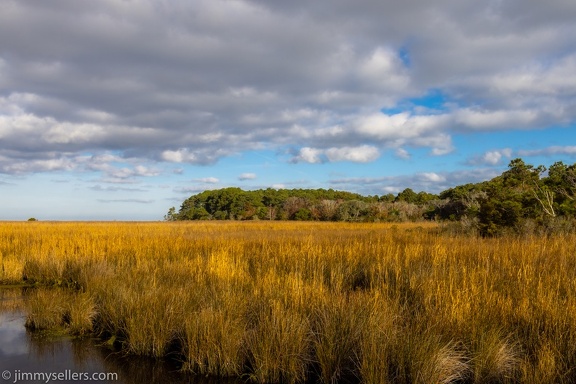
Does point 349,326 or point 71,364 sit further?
point 71,364

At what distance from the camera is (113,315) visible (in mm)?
6367

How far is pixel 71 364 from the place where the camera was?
18.0 feet

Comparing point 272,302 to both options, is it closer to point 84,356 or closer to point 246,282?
point 246,282

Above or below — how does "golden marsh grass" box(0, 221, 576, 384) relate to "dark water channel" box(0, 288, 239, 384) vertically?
above

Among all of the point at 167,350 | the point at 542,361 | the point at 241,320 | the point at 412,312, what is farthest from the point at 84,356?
the point at 542,361

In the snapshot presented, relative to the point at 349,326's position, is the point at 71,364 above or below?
below

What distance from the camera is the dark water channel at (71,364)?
16.6ft

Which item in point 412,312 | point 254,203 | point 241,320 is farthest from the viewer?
point 254,203

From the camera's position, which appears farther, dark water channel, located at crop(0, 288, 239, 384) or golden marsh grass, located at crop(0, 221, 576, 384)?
dark water channel, located at crop(0, 288, 239, 384)

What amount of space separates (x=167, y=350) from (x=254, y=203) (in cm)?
6971

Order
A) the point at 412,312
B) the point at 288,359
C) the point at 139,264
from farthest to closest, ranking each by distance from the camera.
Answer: the point at 139,264
the point at 412,312
the point at 288,359

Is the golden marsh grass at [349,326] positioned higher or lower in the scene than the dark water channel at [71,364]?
higher

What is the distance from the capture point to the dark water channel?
5.05 meters

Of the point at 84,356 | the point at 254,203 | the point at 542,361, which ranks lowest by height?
the point at 84,356
